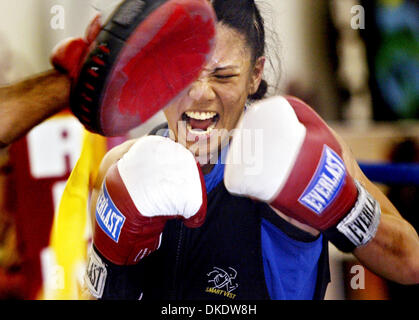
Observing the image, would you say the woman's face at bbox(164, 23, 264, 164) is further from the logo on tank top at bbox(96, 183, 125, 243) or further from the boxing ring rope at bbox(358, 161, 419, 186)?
the boxing ring rope at bbox(358, 161, 419, 186)

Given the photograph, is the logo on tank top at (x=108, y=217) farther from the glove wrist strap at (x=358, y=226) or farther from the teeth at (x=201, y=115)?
the glove wrist strap at (x=358, y=226)

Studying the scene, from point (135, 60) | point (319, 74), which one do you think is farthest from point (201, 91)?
point (319, 74)

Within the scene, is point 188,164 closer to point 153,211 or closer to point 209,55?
point 153,211

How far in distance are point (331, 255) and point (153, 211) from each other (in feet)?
1.33

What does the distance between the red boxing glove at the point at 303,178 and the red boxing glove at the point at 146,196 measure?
80mm

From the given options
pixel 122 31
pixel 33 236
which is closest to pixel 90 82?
pixel 122 31

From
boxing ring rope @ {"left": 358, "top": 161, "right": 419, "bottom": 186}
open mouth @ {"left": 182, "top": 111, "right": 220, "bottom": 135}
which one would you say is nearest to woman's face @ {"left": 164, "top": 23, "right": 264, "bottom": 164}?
open mouth @ {"left": 182, "top": 111, "right": 220, "bottom": 135}

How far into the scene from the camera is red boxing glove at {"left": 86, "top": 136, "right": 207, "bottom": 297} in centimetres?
90

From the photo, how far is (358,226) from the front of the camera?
34.4 inches

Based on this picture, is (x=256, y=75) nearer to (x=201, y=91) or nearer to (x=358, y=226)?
(x=201, y=91)

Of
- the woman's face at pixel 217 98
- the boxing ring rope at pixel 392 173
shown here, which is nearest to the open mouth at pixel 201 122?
the woman's face at pixel 217 98

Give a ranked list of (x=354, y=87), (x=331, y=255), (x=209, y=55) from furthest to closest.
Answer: (x=354, y=87), (x=331, y=255), (x=209, y=55)

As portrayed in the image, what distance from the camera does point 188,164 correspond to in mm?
905

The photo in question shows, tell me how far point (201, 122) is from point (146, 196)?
20 centimetres
